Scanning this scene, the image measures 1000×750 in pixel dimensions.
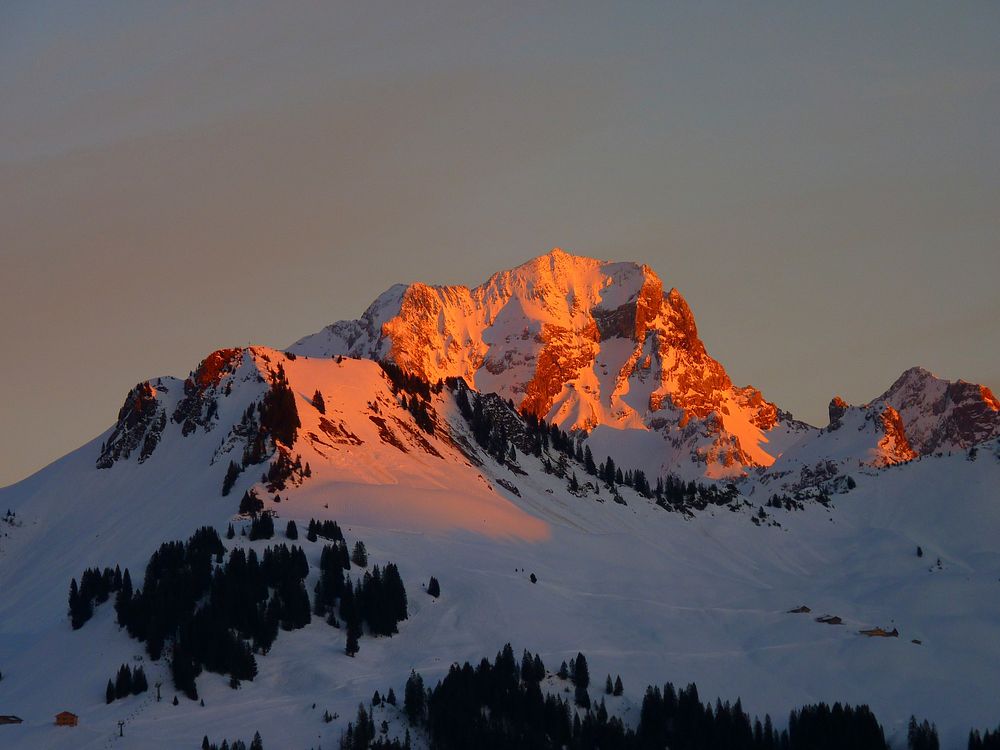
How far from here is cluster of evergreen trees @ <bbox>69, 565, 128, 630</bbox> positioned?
632 feet

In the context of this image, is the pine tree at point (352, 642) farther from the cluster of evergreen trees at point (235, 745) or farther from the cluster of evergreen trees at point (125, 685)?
the cluster of evergreen trees at point (235, 745)

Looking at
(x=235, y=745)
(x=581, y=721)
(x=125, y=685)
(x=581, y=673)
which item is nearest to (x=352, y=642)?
(x=581, y=673)

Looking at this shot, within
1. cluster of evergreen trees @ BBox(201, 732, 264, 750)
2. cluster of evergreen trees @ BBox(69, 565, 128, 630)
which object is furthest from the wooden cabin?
cluster of evergreen trees @ BBox(69, 565, 128, 630)

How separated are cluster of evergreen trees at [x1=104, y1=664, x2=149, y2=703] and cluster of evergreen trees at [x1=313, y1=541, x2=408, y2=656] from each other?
82.5 feet

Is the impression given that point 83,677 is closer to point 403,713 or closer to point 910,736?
point 403,713

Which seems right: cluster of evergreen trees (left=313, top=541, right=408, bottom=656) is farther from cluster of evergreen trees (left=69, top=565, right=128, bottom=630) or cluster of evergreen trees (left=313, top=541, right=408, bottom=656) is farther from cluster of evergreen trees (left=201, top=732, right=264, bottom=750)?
cluster of evergreen trees (left=201, top=732, right=264, bottom=750)

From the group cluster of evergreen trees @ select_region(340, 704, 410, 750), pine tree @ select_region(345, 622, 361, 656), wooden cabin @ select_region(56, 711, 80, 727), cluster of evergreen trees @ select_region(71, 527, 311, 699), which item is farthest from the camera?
pine tree @ select_region(345, 622, 361, 656)

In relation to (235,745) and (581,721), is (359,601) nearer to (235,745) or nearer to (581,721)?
(581,721)

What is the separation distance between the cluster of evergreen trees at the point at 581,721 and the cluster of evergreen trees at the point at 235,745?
16.2 m

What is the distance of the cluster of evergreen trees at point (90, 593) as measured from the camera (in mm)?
192500

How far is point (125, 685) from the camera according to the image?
556 ft

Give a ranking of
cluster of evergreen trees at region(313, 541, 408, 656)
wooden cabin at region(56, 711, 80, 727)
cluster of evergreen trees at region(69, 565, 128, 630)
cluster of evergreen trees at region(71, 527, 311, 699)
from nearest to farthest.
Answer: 1. wooden cabin at region(56, 711, 80, 727)
2. cluster of evergreen trees at region(71, 527, 311, 699)
3. cluster of evergreen trees at region(313, 541, 408, 656)
4. cluster of evergreen trees at region(69, 565, 128, 630)

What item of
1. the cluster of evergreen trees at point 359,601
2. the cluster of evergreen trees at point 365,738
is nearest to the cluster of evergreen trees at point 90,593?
the cluster of evergreen trees at point 359,601

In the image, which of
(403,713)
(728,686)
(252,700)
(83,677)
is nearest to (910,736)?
(728,686)
